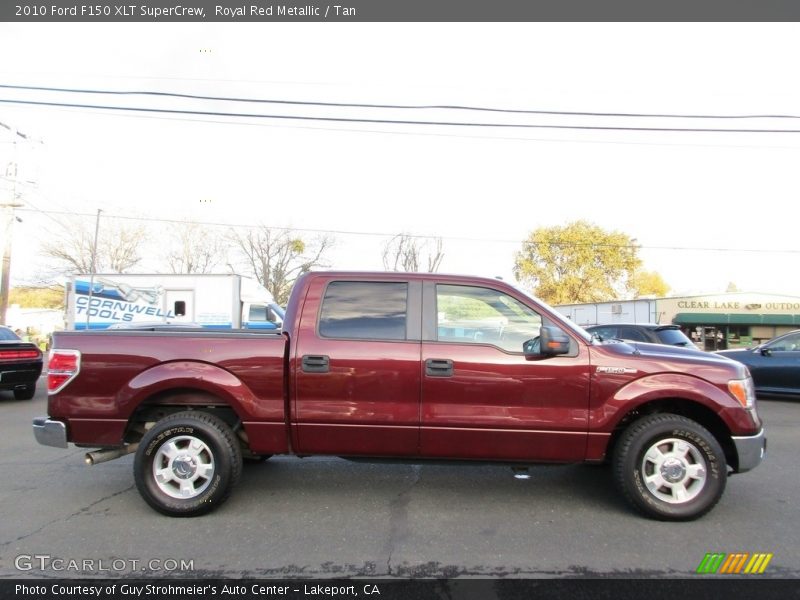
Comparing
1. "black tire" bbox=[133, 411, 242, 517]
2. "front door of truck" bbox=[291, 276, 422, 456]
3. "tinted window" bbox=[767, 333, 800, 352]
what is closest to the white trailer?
"black tire" bbox=[133, 411, 242, 517]

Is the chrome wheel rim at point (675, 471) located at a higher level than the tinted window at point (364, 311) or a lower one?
lower

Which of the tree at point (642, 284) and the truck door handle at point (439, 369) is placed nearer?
the truck door handle at point (439, 369)

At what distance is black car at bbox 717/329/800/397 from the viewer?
32.2 feet

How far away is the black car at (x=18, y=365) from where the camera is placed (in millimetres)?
9516

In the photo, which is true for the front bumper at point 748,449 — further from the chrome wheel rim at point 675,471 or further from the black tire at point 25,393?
the black tire at point 25,393

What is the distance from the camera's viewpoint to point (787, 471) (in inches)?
203

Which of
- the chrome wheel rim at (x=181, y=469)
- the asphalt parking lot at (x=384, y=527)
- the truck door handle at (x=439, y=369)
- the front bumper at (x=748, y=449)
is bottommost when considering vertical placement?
the asphalt parking lot at (x=384, y=527)

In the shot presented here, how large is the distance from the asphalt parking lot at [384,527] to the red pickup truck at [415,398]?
1.10ft

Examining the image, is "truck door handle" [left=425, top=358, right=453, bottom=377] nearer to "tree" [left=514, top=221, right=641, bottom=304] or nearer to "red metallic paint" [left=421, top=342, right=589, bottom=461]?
"red metallic paint" [left=421, top=342, right=589, bottom=461]

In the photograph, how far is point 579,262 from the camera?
42.0 m

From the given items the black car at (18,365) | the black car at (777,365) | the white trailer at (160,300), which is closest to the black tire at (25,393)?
the black car at (18,365)

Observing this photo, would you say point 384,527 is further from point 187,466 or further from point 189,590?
point 187,466

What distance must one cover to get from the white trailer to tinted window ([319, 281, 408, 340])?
1299cm

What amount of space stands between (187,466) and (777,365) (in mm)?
10993
